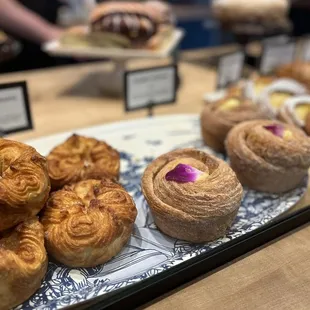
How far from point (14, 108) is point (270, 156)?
1037mm

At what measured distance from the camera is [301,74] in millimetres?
2225

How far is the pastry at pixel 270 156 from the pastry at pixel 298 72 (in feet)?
2.94

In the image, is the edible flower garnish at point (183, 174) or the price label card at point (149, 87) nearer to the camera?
the edible flower garnish at point (183, 174)

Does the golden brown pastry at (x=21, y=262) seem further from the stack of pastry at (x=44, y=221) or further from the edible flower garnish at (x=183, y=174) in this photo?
the edible flower garnish at (x=183, y=174)

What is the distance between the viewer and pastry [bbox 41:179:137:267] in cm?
100

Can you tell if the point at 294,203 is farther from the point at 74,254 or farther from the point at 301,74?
the point at 301,74

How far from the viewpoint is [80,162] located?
134cm

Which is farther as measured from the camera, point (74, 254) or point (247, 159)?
point (247, 159)

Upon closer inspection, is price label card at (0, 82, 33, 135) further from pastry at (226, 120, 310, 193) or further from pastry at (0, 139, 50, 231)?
pastry at (226, 120, 310, 193)

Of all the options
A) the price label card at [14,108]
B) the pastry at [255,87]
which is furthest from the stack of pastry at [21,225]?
the pastry at [255,87]

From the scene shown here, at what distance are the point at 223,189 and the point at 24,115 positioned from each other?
0.97 metres

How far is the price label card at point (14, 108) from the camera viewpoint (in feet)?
5.24

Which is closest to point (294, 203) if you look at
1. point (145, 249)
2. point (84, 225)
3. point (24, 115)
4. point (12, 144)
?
point (145, 249)

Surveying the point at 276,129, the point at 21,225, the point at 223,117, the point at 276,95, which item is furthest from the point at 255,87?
the point at 21,225
